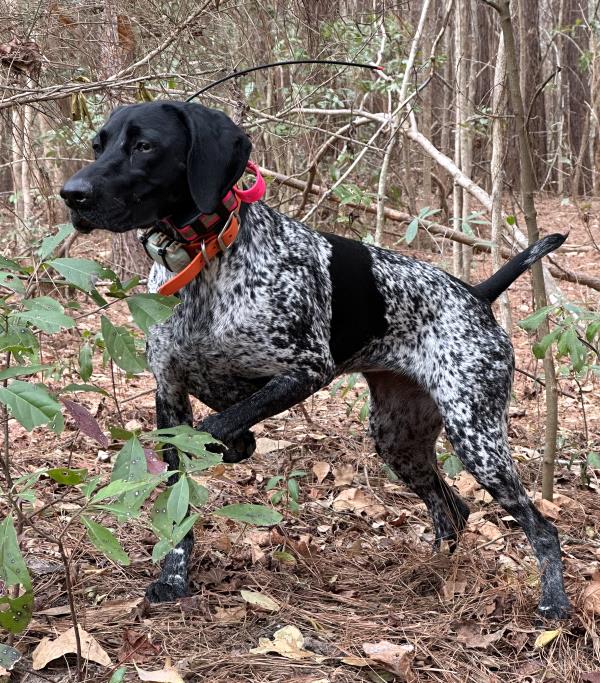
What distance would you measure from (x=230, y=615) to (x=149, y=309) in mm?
1423

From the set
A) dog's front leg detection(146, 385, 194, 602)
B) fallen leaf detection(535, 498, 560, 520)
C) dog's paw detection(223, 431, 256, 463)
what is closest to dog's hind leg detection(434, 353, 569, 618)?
fallen leaf detection(535, 498, 560, 520)

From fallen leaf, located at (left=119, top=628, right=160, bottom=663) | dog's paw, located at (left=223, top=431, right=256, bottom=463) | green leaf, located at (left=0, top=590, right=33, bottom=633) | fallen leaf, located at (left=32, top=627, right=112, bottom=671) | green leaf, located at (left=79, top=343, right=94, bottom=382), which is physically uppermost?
green leaf, located at (left=79, top=343, right=94, bottom=382)

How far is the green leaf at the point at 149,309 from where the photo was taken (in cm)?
247

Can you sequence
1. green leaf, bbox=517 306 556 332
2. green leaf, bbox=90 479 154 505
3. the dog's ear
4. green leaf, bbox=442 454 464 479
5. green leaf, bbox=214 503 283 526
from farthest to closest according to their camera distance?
1. green leaf, bbox=442 454 464 479
2. green leaf, bbox=517 306 556 332
3. the dog's ear
4. green leaf, bbox=214 503 283 526
5. green leaf, bbox=90 479 154 505

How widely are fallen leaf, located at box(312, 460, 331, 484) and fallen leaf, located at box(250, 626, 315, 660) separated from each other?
195 centimetres

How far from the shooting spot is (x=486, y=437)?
3.77 m

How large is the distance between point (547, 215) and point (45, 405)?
13.1 m

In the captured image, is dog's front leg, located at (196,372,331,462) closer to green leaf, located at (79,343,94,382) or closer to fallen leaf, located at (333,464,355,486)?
green leaf, located at (79,343,94,382)

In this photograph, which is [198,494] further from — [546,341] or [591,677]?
[546,341]

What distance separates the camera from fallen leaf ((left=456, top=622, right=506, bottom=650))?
324cm

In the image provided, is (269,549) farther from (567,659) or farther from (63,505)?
(567,659)

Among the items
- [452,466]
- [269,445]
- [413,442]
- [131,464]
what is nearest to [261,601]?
[413,442]

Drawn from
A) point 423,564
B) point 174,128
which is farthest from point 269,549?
point 174,128

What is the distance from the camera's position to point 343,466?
17.3 ft
